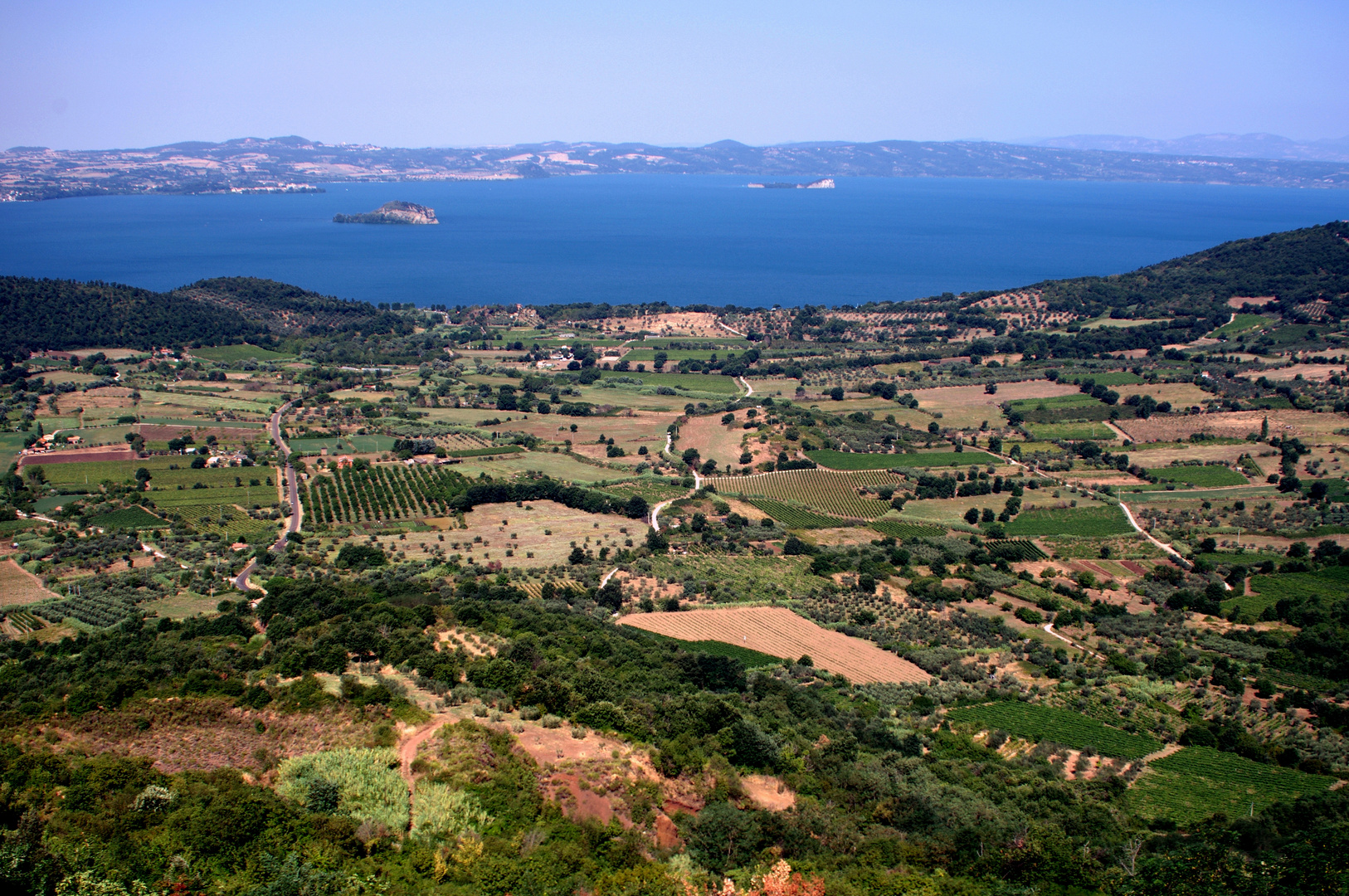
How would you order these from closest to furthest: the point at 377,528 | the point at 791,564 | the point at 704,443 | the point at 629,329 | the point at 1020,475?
the point at 791,564 → the point at 377,528 → the point at 1020,475 → the point at 704,443 → the point at 629,329

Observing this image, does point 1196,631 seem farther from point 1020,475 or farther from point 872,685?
point 1020,475

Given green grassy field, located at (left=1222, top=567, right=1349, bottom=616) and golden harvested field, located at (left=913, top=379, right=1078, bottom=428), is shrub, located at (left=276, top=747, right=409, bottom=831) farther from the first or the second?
golden harvested field, located at (left=913, top=379, right=1078, bottom=428)

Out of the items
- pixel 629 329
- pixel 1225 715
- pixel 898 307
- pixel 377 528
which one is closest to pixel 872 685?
pixel 1225 715

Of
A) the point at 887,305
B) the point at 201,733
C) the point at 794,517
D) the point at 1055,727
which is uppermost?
the point at 887,305

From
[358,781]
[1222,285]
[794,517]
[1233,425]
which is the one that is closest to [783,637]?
[794,517]

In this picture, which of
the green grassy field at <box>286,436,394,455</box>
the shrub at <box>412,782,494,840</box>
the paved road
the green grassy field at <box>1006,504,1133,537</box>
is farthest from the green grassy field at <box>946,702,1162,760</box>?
the green grassy field at <box>286,436,394,455</box>

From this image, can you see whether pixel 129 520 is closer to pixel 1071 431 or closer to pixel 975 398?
pixel 1071 431

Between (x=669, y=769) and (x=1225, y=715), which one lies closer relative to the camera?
(x=669, y=769)

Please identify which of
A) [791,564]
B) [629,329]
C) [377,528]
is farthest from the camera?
[629,329]

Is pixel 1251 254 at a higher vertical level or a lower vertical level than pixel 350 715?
higher
